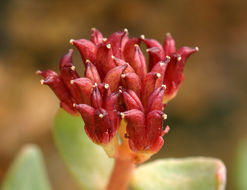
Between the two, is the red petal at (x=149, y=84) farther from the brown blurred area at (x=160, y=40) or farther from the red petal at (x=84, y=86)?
the brown blurred area at (x=160, y=40)

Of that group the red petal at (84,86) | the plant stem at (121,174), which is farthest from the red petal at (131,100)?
the plant stem at (121,174)

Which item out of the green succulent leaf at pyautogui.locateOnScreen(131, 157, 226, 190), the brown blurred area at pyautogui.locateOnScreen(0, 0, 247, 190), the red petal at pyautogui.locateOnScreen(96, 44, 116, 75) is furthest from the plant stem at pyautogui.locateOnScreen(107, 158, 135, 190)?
the brown blurred area at pyautogui.locateOnScreen(0, 0, 247, 190)

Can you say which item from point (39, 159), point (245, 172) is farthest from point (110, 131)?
point (245, 172)

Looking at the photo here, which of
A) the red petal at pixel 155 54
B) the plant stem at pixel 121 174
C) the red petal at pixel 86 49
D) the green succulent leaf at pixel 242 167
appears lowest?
the green succulent leaf at pixel 242 167

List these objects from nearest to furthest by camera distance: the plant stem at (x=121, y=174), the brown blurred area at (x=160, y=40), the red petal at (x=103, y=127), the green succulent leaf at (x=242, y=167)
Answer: the red petal at (x=103, y=127) < the plant stem at (x=121, y=174) < the green succulent leaf at (x=242, y=167) < the brown blurred area at (x=160, y=40)

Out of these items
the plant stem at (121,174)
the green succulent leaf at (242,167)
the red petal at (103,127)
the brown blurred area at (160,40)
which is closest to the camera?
the red petal at (103,127)

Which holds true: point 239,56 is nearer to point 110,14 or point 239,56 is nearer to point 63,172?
point 110,14

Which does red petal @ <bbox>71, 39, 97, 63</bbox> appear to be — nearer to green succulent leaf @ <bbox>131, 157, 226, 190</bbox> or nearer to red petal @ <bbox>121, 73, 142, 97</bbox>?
red petal @ <bbox>121, 73, 142, 97</bbox>
